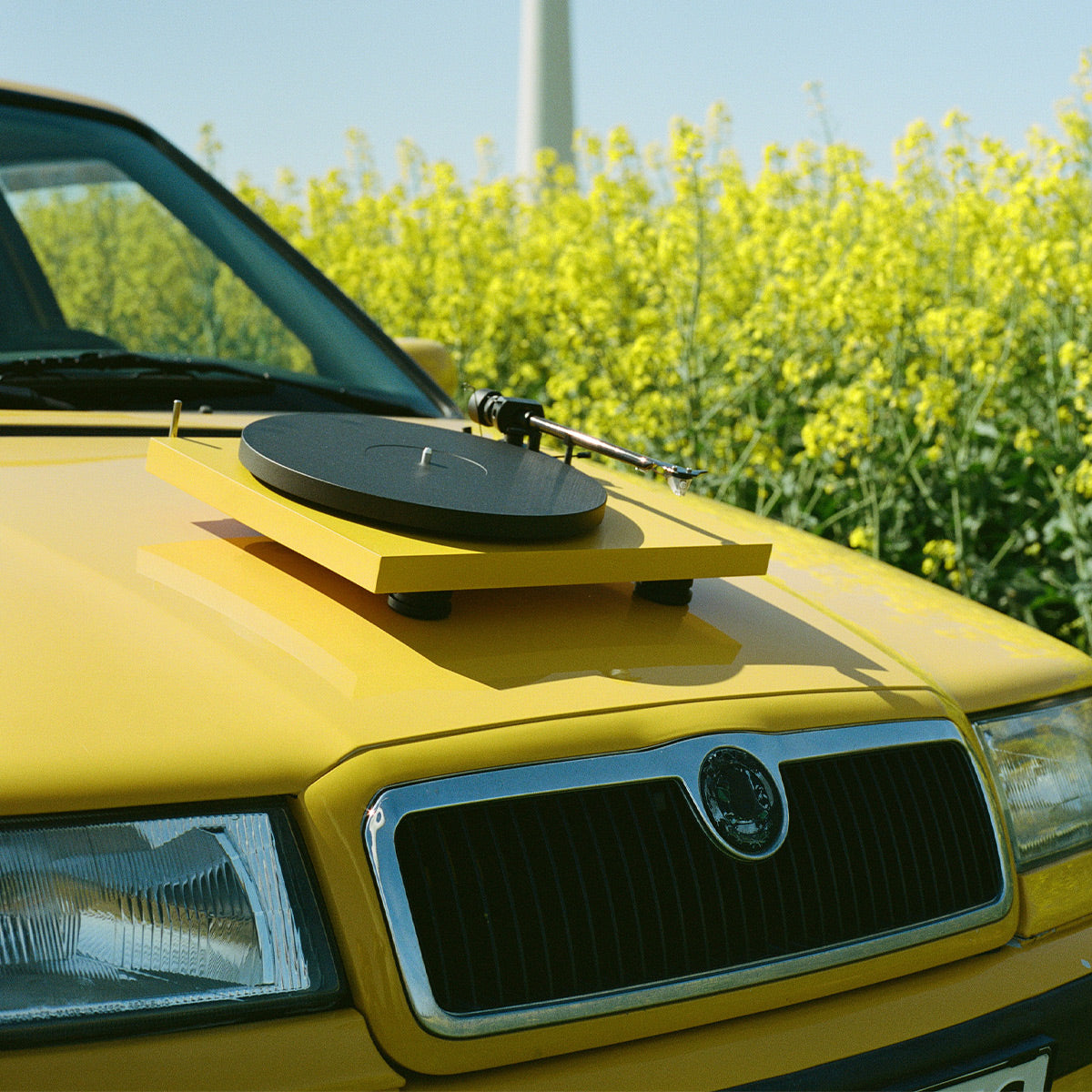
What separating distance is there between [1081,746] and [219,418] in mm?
1461

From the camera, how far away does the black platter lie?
138 centimetres

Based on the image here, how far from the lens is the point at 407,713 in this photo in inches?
45.2

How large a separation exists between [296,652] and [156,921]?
29 centimetres

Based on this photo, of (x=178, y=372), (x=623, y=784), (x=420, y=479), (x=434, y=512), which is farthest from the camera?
(x=178, y=372)

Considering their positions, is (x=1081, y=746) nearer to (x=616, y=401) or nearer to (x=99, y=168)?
(x=99, y=168)

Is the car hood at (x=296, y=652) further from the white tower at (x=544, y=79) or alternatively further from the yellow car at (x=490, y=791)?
the white tower at (x=544, y=79)

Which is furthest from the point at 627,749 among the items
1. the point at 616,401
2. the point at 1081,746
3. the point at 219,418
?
the point at 616,401

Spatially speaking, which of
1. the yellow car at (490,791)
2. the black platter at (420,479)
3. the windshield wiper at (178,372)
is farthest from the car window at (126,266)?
the black platter at (420,479)

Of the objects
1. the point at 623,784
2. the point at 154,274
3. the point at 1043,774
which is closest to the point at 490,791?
the point at 623,784

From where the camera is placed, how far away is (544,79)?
2228cm

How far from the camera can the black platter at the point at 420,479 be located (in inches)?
54.4

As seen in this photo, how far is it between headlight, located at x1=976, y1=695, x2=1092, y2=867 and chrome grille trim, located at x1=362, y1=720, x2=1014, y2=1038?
0.27 ft

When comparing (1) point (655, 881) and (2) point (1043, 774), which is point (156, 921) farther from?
(2) point (1043, 774)

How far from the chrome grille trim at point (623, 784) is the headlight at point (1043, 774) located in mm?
83
